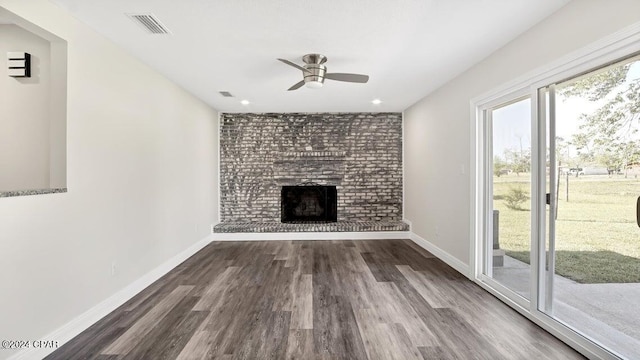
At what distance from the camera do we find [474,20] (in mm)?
2344

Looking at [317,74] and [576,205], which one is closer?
[576,205]

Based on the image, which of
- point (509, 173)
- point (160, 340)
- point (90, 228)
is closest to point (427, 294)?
point (509, 173)

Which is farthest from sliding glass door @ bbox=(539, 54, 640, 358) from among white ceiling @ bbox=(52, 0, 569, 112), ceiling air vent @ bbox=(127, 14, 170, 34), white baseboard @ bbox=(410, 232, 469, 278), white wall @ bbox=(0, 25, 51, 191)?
white wall @ bbox=(0, 25, 51, 191)

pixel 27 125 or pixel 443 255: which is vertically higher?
pixel 27 125

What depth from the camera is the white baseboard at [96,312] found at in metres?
1.97

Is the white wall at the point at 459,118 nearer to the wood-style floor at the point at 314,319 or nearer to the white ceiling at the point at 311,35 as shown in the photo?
the white ceiling at the point at 311,35

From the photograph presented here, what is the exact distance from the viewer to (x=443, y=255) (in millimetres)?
4188

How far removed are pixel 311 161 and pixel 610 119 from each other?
4470mm

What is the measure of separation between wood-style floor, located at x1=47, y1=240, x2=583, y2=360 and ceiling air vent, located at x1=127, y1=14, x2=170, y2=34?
240 centimetres

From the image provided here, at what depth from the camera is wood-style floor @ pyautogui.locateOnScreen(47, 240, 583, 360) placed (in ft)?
6.81

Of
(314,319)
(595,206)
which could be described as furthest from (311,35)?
(595,206)

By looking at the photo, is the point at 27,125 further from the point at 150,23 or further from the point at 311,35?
the point at 311,35

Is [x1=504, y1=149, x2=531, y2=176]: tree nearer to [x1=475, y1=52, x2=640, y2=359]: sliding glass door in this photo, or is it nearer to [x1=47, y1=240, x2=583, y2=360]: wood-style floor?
[x1=475, y1=52, x2=640, y2=359]: sliding glass door

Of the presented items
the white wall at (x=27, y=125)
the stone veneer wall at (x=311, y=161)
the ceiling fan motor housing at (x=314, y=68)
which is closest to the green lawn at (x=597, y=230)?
the ceiling fan motor housing at (x=314, y=68)
